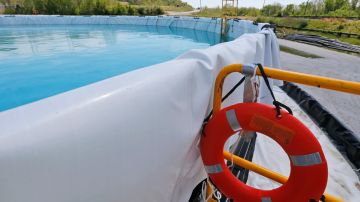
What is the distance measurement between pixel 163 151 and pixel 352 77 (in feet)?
13.4

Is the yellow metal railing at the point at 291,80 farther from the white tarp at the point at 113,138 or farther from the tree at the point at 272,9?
the tree at the point at 272,9

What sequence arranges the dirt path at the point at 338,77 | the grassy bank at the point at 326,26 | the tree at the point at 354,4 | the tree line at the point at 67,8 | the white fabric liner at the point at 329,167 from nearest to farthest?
1. the white fabric liner at the point at 329,167
2. the dirt path at the point at 338,77
3. the grassy bank at the point at 326,26
4. the tree line at the point at 67,8
5. the tree at the point at 354,4

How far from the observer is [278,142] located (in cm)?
91

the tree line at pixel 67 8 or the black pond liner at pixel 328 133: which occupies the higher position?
the tree line at pixel 67 8

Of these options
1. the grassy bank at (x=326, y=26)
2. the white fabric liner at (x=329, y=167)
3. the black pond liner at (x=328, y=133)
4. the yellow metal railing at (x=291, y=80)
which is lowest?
the white fabric liner at (x=329, y=167)

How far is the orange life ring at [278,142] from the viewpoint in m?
0.85

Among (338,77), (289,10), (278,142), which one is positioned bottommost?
(338,77)

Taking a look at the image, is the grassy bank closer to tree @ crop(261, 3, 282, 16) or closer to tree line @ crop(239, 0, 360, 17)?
tree line @ crop(239, 0, 360, 17)

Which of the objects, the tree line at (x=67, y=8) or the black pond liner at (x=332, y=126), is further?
the tree line at (x=67, y=8)

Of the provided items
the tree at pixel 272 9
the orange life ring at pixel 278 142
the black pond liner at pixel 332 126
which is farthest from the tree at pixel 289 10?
the orange life ring at pixel 278 142

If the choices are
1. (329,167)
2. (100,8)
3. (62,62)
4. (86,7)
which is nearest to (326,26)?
(62,62)

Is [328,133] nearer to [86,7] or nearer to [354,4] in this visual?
[86,7]

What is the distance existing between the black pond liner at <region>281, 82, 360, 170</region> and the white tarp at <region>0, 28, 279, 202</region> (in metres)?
1.42

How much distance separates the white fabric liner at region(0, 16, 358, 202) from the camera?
53 cm
